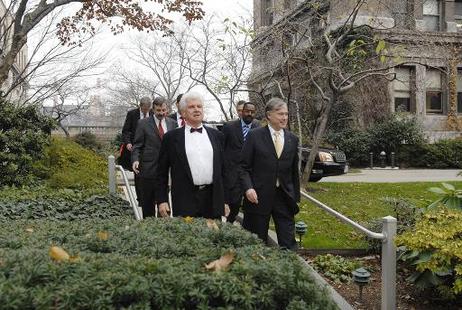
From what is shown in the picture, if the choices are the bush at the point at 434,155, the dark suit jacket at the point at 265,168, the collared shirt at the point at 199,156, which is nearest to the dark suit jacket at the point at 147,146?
the dark suit jacket at the point at 265,168

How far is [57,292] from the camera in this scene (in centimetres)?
233

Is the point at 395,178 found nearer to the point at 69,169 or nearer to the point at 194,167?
the point at 69,169

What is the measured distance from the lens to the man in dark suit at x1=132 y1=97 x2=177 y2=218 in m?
6.96

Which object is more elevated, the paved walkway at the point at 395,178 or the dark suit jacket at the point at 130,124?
the dark suit jacket at the point at 130,124

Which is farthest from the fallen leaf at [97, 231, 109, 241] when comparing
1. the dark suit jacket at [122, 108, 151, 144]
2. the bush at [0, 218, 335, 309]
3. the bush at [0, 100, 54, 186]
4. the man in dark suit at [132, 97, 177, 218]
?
the bush at [0, 100, 54, 186]

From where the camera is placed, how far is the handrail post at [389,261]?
473 cm

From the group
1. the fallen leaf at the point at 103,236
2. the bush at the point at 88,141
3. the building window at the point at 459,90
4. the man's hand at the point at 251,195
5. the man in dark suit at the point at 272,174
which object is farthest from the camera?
the bush at the point at 88,141

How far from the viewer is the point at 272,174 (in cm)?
552

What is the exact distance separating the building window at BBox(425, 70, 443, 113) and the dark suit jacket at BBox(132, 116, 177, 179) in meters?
24.5

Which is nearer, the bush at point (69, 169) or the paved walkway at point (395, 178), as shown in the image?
the bush at point (69, 169)

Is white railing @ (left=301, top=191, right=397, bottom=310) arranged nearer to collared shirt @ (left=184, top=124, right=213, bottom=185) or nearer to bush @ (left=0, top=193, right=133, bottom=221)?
collared shirt @ (left=184, top=124, right=213, bottom=185)

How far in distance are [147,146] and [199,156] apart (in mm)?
2009

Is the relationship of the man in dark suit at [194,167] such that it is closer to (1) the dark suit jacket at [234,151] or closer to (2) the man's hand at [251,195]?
(2) the man's hand at [251,195]

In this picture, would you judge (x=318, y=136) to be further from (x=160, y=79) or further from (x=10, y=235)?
(x=160, y=79)
